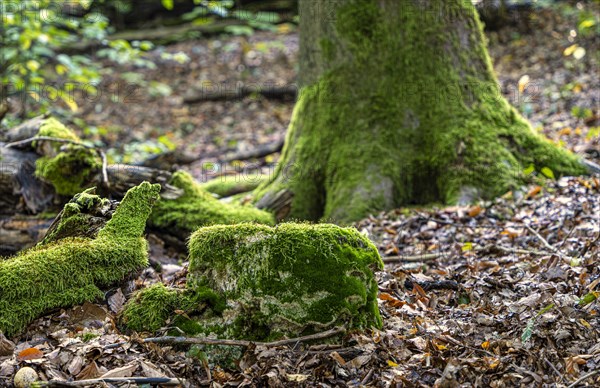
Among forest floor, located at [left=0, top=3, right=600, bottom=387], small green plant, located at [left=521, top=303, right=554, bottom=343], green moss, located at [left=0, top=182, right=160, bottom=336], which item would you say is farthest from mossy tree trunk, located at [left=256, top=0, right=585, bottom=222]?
green moss, located at [left=0, top=182, right=160, bottom=336]

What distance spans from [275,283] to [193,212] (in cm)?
268

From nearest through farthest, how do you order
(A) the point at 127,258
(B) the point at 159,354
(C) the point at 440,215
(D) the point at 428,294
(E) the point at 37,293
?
1. (B) the point at 159,354
2. (E) the point at 37,293
3. (A) the point at 127,258
4. (D) the point at 428,294
5. (C) the point at 440,215

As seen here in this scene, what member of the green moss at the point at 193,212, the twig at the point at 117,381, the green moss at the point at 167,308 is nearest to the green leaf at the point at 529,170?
the green moss at the point at 193,212

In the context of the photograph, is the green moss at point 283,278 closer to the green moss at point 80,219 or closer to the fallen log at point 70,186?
the green moss at point 80,219

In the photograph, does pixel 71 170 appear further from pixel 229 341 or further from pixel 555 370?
pixel 555 370

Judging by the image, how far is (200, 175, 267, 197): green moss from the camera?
7.42 m

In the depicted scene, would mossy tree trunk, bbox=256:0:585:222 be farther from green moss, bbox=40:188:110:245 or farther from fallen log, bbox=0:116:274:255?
green moss, bbox=40:188:110:245

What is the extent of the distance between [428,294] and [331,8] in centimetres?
362

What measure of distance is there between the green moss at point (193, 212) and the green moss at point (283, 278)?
2211mm

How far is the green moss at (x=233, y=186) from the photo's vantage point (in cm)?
742

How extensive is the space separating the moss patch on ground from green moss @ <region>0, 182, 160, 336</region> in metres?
0.35

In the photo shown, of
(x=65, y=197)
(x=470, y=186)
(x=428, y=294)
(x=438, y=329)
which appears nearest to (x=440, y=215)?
(x=470, y=186)

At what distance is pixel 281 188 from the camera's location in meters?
6.48

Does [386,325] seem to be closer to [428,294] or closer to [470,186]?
[428,294]
